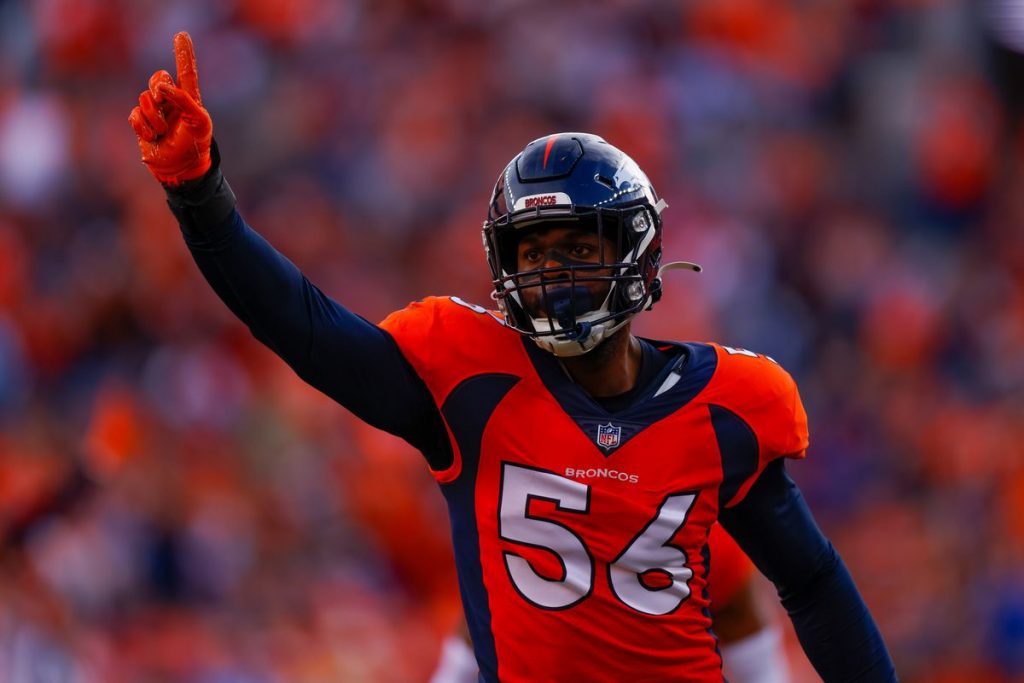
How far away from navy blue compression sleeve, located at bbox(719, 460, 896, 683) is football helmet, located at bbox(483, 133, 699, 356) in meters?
0.49

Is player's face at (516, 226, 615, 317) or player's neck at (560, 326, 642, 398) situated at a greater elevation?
player's face at (516, 226, 615, 317)

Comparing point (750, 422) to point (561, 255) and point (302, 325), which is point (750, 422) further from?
point (302, 325)

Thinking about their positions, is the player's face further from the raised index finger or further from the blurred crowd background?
the blurred crowd background

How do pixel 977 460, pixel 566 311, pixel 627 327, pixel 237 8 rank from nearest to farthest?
pixel 566 311, pixel 627 327, pixel 977 460, pixel 237 8

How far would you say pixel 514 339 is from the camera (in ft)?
9.91

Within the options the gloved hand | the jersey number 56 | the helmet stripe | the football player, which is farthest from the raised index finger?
the jersey number 56

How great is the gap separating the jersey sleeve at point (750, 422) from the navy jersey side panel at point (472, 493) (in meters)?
0.44

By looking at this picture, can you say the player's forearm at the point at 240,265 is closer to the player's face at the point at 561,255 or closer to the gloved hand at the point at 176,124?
the gloved hand at the point at 176,124

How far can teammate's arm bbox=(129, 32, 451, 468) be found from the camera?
8.26 ft

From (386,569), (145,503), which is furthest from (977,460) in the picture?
(145,503)

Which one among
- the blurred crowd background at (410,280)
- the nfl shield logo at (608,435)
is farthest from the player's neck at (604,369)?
the blurred crowd background at (410,280)

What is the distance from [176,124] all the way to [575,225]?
85 cm

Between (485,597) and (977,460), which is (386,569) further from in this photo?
(485,597)

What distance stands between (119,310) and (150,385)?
1.57 feet
